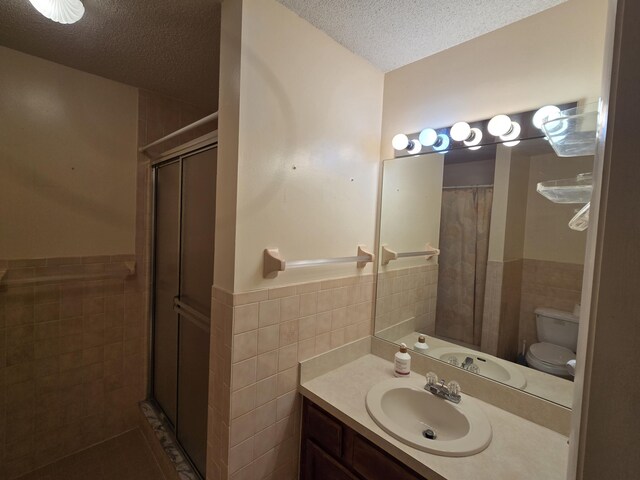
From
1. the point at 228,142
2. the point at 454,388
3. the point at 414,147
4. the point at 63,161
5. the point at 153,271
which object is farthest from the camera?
the point at 153,271

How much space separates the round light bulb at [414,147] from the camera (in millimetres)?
1431

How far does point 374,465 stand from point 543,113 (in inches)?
57.9

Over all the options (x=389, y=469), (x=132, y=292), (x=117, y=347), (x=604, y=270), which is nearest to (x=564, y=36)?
(x=604, y=270)

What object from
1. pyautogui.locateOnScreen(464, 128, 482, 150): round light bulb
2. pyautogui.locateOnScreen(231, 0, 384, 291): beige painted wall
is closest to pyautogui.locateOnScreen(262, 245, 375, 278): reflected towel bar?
pyautogui.locateOnScreen(231, 0, 384, 291): beige painted wall

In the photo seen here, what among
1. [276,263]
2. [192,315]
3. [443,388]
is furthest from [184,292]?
[443,388]

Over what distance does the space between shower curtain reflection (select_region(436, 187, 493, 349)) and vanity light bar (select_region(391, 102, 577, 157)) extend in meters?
0.21

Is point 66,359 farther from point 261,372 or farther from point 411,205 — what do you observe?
point 411,205

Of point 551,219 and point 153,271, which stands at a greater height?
point 551,219

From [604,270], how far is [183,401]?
196 cm

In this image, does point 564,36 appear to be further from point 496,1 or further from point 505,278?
point 505,278

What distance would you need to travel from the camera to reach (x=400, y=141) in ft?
4.79

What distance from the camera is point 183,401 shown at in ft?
5.36

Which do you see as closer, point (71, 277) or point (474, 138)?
point (474, 138)

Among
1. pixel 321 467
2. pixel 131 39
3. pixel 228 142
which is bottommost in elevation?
pixel 321 467
